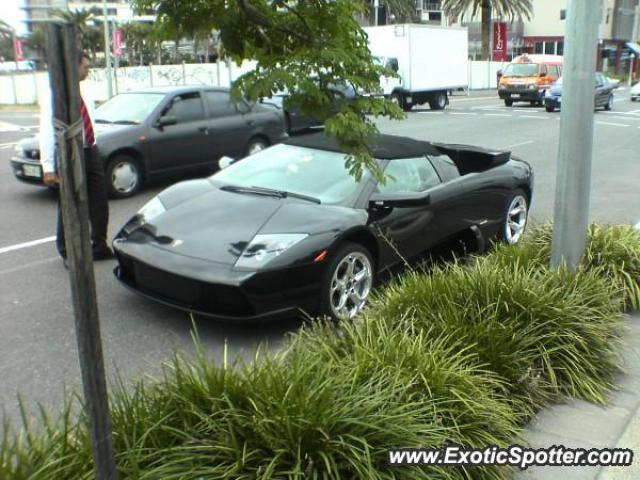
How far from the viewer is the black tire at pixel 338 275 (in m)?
4.89

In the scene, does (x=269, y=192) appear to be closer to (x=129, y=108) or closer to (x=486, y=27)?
(x=129, y=108)

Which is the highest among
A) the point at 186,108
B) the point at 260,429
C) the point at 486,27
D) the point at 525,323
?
the point at 486,27

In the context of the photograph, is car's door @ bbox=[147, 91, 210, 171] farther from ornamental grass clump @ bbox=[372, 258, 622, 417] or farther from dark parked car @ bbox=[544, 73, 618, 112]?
dark parked car @ bbox=[544, 73, 618, 112]

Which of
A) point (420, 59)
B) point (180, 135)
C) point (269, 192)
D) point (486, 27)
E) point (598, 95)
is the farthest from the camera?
point (486, 27)

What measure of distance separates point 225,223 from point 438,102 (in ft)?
85.0

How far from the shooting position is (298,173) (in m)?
5.78

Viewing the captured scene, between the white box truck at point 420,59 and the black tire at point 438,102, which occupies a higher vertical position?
the white box truck at point 420,59

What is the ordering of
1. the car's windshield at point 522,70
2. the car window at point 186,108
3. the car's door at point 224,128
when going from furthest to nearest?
1. the car's windshield at point 522,70
2. the car's door at point 224,128
3. the car window at point 186,108

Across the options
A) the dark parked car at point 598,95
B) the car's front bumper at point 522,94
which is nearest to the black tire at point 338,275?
the dark parked car at point 598,95

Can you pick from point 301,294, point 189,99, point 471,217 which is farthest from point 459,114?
point 301,294

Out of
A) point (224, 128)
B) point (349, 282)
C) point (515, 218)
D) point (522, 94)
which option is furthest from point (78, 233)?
point (522, 94)

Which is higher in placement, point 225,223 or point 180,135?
point 180,135

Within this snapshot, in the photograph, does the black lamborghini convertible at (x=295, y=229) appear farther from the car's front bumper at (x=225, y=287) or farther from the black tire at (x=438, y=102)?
the black tire at (x=438, y=102)

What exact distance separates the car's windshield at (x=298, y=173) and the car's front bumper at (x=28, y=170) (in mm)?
4055
